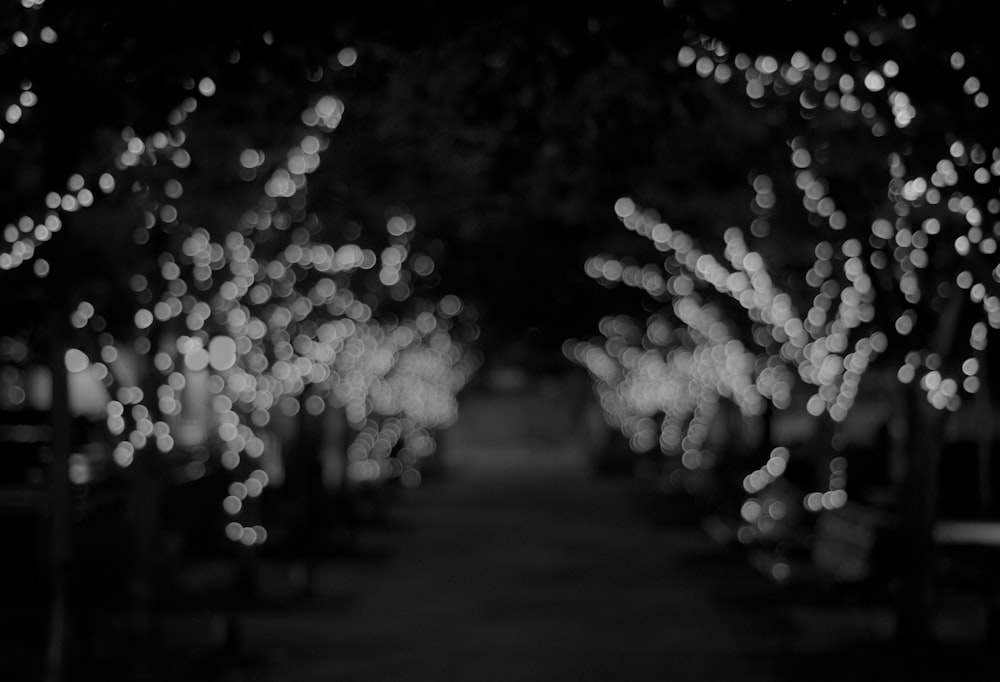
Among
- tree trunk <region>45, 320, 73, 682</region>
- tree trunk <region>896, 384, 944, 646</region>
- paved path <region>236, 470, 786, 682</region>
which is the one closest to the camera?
tree trunk <region>45, 320, 73, 682</region>

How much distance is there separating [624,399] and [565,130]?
172 feet

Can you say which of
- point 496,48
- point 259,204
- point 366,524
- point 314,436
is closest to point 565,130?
point 496,48

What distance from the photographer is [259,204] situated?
629 inches

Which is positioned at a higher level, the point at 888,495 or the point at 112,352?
the point at 112,352

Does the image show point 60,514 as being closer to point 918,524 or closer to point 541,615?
point 541,615

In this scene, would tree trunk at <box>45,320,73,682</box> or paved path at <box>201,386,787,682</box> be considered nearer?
tree trunk at <box>45,320,73,682</box>

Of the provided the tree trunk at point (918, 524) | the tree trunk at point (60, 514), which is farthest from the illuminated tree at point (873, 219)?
the tree trunk at point (60, 514)

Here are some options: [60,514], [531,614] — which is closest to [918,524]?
[531,614]

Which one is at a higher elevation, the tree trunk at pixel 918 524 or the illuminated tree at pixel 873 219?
the illuminated tree at pixel 873 219

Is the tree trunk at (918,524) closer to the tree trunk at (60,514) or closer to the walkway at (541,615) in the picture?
the walkway at (541,615)

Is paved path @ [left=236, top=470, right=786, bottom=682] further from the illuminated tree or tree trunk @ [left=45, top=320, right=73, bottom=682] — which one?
tree trunk @ [left=45, top=320, right=73, bottom=682]

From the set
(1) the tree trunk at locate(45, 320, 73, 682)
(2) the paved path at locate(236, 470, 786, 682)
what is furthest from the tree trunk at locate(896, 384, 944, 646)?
(1) the tree trunk at locate(45, 320, 73, 682)

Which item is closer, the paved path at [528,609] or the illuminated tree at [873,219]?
the illuminated tree at [873,219]

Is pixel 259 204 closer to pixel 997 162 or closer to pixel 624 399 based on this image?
pixel 997 162
